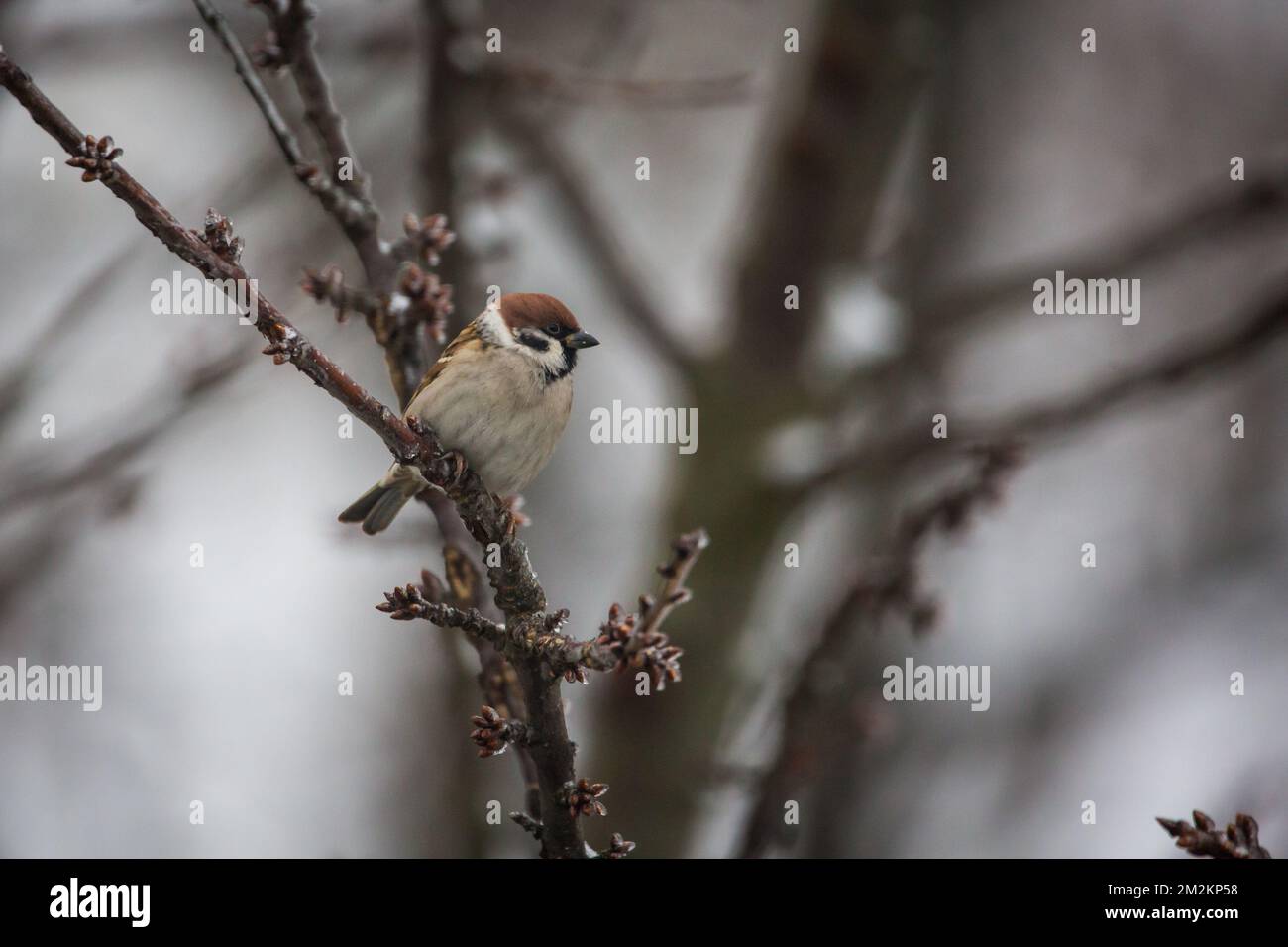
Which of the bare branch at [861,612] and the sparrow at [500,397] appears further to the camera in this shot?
the sparrow at [500,397]

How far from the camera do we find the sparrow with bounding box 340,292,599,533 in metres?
3.39

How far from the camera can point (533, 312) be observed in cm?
367

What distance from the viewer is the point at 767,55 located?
9.14 m

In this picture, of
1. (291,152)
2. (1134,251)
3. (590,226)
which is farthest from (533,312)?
(1134,251)

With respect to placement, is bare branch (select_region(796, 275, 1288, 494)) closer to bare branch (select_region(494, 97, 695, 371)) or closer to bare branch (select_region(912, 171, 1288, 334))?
bare branch (select_region(912, 171, 1288, 334))

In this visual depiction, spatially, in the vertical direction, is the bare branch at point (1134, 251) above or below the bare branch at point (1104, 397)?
above

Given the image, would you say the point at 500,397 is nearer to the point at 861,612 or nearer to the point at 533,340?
the point at 533,340

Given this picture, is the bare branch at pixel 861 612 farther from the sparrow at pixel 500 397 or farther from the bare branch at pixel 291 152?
the bare branch at pixel 291 152

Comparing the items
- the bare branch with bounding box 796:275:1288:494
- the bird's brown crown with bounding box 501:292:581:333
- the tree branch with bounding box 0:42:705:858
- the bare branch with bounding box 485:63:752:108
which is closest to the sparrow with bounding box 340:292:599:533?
the bird's brown crown with bounding box 501:292:581:333

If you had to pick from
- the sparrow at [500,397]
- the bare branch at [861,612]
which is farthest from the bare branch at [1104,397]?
the sparrow at [500,397]

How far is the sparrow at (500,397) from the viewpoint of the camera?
339cm

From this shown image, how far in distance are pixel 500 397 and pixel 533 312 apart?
39 cm

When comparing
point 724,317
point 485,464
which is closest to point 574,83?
point 485,464

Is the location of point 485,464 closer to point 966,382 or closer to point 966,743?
point 966,743
